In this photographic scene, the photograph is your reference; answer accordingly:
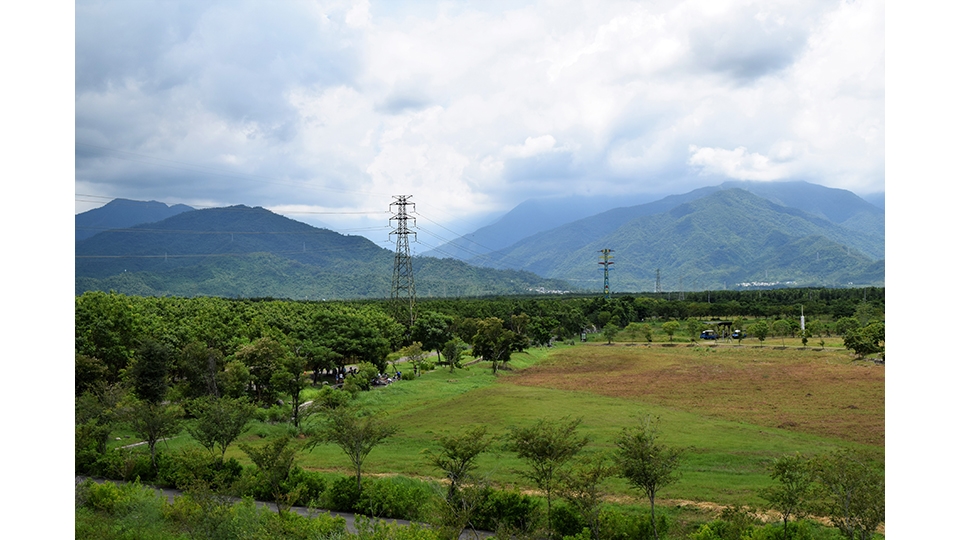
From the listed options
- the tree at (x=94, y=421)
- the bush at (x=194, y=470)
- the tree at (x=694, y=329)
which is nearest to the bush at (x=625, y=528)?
the bush at (x=194, y=470)

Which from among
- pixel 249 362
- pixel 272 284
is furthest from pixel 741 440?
pixel 272 284

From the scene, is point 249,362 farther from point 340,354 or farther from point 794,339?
point 794,339

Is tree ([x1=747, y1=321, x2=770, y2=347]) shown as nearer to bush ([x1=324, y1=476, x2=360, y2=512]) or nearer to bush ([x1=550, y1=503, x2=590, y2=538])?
bush ([x1=550, y1=503, x2=590, y2=538])

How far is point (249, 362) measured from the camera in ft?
110

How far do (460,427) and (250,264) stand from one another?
A: 99.0 m

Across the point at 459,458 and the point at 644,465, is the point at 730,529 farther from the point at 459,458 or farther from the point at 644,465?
the point at 459,458

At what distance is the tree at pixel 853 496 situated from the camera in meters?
11.9

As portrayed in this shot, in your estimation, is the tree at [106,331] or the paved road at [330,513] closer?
the paved road at [330,513]

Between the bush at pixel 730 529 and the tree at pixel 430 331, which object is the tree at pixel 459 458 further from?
the tree at pixel 430 331

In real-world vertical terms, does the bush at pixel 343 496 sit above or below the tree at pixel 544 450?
below

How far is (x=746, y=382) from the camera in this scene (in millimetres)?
38781

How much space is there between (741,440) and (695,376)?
18.9 metres

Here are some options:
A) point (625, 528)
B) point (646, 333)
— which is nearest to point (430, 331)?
point (646, 333)

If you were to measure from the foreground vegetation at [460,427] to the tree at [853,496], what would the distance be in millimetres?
71
